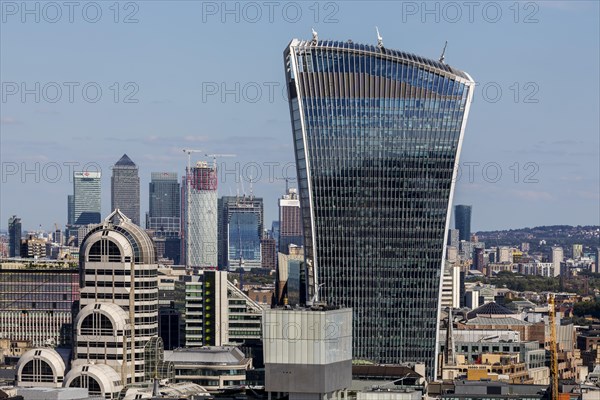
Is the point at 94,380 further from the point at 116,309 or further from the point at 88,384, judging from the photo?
the point at 116,309

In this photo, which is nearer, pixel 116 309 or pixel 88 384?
pixel 88 384

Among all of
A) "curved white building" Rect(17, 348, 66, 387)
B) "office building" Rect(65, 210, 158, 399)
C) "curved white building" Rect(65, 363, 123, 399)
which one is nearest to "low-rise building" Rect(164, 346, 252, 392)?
"office building" Rect(65, 210, 158, 399)

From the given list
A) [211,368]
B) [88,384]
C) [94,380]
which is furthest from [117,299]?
[211,368]

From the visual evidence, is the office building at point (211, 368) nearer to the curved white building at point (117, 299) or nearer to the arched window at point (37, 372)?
the curved white building at point (117, 299)

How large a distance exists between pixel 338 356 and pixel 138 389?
2149 inches

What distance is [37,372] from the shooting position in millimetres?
171125

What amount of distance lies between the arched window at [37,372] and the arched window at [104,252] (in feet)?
38.4

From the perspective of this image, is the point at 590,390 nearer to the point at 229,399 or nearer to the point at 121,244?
the point at 121,244

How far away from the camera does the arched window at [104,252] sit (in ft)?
586

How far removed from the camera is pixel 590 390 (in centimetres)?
16900

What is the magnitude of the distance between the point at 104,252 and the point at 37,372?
13.0 m

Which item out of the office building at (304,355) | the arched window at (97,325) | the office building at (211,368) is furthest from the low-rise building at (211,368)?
the office building at (304,355)

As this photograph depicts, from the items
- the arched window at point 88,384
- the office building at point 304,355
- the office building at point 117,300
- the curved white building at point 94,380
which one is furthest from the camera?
the office building at point 117,300

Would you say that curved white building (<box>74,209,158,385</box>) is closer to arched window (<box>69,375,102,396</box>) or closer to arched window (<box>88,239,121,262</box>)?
arched window (<box>88,239,121,262</box>)
